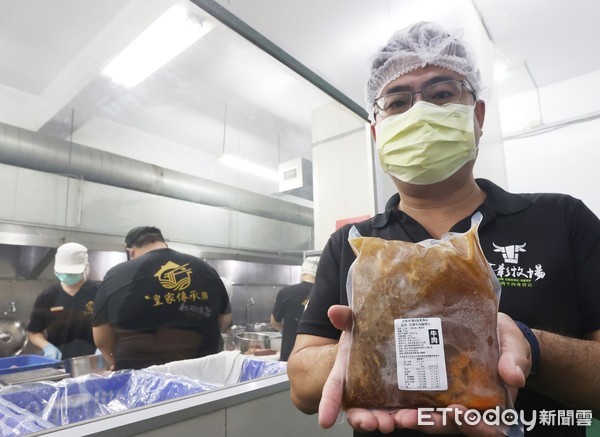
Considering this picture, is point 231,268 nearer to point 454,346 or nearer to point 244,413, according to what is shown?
point 244,413

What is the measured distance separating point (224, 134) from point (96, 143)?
3.91ft

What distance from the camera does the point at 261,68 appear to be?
2.58 meters

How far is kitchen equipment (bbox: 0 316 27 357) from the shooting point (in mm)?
2162

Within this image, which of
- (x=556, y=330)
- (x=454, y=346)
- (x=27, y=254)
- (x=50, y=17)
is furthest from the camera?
(x=27, y=254)

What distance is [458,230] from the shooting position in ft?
2.77

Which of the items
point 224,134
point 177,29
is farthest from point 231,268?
point 177,29

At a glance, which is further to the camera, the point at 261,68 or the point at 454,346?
the point at 261,68

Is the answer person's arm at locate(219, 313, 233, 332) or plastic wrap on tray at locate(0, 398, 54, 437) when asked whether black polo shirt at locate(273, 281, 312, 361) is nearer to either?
person's arm at locate(219, 313, 233, 332)

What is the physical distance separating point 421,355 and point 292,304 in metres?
2.21

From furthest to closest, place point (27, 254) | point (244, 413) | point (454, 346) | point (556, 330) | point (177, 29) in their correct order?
point (27, 254) → point (177, 29) → point (244, 413) → point (556, 330) → point (454, 346)

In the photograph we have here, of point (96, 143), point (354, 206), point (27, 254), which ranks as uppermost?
point (96, 143)

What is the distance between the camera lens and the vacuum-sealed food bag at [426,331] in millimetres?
496

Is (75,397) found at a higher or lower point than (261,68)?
lower

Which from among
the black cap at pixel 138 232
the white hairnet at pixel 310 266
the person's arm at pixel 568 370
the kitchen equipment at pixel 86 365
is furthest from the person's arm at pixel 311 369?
the white hairnet at pixel 310 266
